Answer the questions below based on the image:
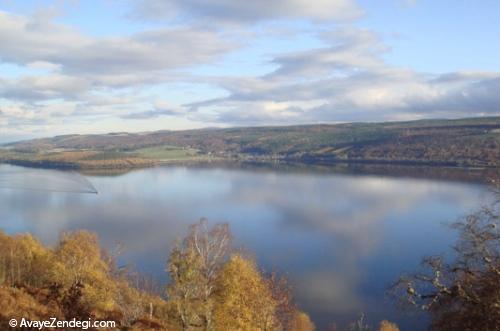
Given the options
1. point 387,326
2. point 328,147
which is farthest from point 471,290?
point 328,147

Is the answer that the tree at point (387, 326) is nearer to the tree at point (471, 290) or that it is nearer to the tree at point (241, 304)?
the tree at point (241, 304)

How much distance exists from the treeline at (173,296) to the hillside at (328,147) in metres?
72.5

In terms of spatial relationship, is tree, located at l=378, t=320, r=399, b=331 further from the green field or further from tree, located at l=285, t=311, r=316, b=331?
the green field

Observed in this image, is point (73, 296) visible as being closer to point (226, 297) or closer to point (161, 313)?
point (226, 297)

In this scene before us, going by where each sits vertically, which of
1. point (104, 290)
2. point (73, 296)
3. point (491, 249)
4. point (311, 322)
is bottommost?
point (311, 322)

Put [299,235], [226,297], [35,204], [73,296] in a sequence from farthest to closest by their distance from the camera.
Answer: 1. [35,204]
2. [299,235]
3. [226,297]
4. [73,296]

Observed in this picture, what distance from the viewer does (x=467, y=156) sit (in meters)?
96.2

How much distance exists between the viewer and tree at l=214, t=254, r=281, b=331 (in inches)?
466

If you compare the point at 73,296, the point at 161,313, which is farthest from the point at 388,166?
the point at 73,296

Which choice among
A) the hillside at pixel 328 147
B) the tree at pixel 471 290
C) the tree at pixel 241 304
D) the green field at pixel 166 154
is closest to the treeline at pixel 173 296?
the tree at pixel 241 304

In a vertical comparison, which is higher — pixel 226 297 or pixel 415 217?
pixel 226 297

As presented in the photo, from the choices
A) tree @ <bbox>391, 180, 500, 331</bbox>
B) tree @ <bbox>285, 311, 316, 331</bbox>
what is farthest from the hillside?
tree @ <bbox>391, 180, 500, 331</bbox>

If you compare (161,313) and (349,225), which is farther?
(349,225)

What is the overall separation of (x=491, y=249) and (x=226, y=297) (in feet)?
25.2
